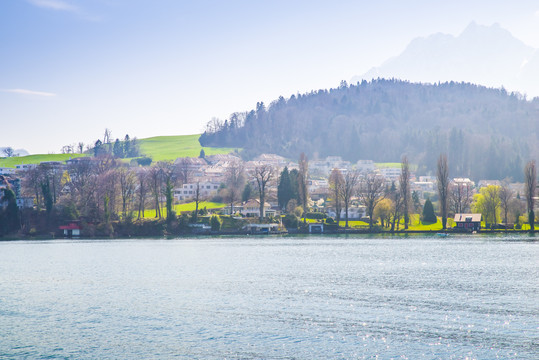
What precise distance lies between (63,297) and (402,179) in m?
74.6

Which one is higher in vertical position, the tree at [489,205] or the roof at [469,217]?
the tree at [489,205]

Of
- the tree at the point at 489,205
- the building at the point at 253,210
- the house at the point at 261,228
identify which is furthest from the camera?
the building at the point at 253,210

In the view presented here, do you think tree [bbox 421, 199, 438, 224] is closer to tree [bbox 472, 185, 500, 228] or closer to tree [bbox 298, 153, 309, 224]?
tree [bbox 472, 185, 500, 228]

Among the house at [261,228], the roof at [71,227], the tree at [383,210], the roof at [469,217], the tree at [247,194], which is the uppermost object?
the tree at [247,194]

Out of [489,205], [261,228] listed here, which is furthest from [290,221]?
[489,205]

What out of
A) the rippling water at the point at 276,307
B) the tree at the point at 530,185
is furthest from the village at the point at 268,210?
the rippling water at the point at 276,307

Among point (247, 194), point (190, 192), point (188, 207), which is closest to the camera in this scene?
point (188, 207)

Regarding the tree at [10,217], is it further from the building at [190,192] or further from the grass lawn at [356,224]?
the grass lawn at [356,224]

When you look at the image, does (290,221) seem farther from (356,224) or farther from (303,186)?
(356,224)

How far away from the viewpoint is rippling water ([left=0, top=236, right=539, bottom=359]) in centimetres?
2275

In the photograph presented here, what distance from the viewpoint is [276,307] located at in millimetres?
30016

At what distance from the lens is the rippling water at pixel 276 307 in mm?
22750

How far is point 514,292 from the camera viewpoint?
32.6m

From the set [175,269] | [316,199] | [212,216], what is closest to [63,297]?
[175,269]
